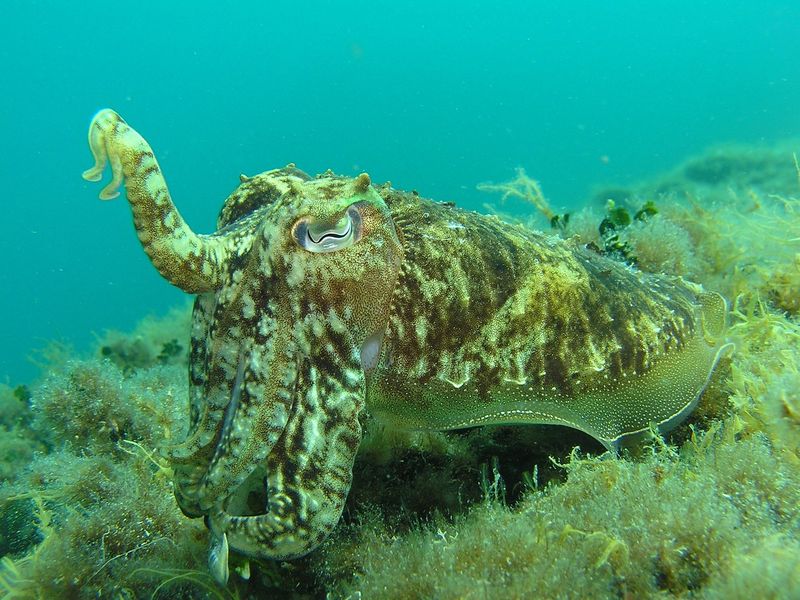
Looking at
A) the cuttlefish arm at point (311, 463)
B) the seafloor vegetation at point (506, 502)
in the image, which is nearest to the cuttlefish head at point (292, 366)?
the cuttlefish arm at point (311, 463)

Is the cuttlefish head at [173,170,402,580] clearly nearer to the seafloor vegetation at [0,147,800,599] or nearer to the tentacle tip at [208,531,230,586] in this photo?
the tentacle tip at [208,531,230,586]

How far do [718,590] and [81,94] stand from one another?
8738 inches

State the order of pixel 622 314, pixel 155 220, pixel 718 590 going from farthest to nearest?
pixel 622 314 → pixel 155 220 → pixel 718 590

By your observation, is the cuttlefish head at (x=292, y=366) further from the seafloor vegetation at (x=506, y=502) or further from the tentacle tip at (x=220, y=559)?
the seafloor vegetation at (x=506, y=502)

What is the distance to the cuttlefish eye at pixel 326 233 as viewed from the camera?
2.41m

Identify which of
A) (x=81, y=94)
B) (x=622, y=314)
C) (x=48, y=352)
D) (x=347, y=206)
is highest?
(x=81, y=94)

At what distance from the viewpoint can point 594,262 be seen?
11.2 ft

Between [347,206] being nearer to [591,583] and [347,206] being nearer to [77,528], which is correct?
[591,583]

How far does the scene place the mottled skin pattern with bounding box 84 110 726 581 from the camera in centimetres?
241

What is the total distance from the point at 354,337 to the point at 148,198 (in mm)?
1163

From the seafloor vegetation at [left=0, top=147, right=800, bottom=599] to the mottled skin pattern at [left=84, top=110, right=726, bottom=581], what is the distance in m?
0.38

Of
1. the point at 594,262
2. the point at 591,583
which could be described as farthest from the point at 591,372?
the point at 591,583

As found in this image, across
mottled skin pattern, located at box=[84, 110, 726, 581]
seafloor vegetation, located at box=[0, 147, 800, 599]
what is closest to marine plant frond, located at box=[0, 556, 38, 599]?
seafloor vegetation, located at box=[0, 147, 800, 599]

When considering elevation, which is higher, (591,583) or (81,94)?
(81,94)
